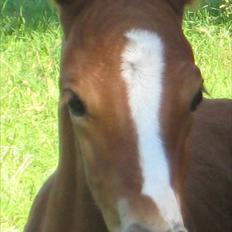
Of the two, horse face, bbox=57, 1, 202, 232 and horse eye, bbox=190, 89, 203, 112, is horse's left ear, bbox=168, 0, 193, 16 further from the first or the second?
horse eye, bbox=190, 89, 203, 112

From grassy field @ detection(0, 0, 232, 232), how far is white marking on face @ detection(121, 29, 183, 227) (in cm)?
249

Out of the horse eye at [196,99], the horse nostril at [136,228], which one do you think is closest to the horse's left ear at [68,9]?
the horse eye at [196,99]

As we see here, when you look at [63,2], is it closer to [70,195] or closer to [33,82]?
[70,195]

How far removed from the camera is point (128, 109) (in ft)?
9.83

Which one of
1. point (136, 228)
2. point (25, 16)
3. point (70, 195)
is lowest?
point (25, 16)

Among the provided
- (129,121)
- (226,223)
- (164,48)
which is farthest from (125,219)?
(226,223)

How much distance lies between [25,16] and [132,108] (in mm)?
5795

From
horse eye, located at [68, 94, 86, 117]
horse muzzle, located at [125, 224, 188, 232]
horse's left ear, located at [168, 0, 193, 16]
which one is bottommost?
horse muzzle, located at [125, 224, 188, 232]

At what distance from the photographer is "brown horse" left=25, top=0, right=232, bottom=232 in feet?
9.81

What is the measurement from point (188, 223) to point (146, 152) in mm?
655

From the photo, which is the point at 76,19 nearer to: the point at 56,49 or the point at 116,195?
the point at 116,195

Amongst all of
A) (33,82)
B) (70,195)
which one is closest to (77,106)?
(70,195)

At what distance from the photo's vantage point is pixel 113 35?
311 cm

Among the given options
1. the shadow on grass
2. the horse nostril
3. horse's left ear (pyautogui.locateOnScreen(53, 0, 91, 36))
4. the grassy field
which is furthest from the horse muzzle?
the shadow on grass
